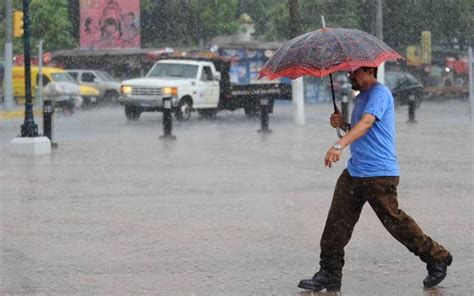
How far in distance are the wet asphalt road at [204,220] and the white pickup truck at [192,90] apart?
1035 centimetres

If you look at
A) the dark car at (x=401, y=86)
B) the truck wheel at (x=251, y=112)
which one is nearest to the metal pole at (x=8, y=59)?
the truck wheel at (x=251, y=112)

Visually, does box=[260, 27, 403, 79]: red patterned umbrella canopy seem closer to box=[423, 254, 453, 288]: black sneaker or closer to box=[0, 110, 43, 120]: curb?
box=[423, 254, 453, 288]: black sneaker

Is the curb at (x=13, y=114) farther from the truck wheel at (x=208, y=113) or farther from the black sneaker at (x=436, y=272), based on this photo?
the black sneaker at (x=436, y=272)

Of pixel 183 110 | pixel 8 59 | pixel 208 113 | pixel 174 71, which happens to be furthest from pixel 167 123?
pixel 8 59

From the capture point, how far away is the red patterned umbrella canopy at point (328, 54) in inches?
311

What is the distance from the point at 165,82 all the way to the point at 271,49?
14452 millimetres

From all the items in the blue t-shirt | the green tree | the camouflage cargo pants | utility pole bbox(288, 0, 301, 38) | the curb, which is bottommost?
the camouflage cargo pants

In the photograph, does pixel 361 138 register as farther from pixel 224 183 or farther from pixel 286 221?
pixel 224 183

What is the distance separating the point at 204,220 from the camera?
1183cm

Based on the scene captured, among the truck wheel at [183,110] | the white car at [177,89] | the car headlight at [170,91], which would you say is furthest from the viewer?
the truck wheel at [183,110]

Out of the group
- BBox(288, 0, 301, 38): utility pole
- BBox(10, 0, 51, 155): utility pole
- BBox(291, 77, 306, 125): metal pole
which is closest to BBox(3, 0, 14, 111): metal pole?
BBox(291, 77, 306, 125): metal pole

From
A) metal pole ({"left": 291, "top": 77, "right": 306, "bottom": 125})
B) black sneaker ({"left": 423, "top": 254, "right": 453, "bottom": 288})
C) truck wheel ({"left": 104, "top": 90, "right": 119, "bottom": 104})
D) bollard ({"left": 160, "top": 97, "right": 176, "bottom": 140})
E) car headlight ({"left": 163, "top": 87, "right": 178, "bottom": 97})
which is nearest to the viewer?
black sneaker ({"left": 423, "top": 254, "right": 453, "bottom": 288})

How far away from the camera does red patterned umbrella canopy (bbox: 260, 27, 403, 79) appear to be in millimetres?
7887

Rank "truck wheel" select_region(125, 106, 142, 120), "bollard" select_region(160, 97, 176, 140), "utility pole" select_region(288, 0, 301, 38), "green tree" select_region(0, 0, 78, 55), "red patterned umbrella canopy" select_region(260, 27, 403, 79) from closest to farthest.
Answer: "red patterned umbrella canopy" select_region(260, 27, 403, 79)
"bollard" select_region(160, 97, 176, 140)
"utility pole" select_region(288, 0, 301, 38)
"truck wheel" select_region(125, 106, 142, 120)
"green tree" select_region(0, 0, 78, 55)
